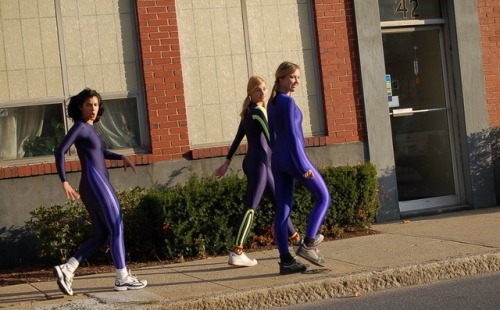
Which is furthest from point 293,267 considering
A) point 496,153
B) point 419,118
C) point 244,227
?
point 496,153

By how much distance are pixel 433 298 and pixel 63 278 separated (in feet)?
10.9

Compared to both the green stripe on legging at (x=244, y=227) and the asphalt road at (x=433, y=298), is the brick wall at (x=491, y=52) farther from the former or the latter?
the green stripe on legging at (x=244, y=227)

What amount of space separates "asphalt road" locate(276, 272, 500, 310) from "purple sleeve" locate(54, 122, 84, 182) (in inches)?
92.9

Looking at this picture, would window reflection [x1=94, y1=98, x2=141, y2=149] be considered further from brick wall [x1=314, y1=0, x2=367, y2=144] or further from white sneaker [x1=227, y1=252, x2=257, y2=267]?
white sneaker [x1=227, y1=252, x2=257, y2=267]

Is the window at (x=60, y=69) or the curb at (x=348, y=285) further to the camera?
the window at (x=60, y=69)

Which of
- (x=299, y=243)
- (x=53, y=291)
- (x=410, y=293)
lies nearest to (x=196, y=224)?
(x=299, y=243)

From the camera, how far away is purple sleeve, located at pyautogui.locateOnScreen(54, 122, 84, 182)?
8620mm

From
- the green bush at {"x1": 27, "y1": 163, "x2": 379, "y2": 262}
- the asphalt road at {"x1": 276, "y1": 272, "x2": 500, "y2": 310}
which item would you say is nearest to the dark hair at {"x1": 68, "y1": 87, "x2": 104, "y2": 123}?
the green bush at {"x1": 27, "y1": 163, "x2": 379, "y2": 262}

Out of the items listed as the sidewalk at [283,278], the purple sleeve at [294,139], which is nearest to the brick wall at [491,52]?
the sidewalk at [283,278]

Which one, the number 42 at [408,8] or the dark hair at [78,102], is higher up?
the number 42 at [408,8]

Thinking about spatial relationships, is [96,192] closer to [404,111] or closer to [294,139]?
[294,139]

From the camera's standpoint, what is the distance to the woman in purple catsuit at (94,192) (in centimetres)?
870

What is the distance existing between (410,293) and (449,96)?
18.7 ft

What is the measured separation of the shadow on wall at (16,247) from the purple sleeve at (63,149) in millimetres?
2790
